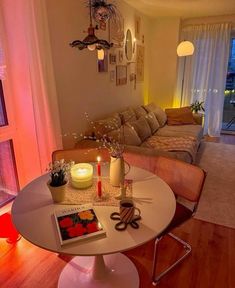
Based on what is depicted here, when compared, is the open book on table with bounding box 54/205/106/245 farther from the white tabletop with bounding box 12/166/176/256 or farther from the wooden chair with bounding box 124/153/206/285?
the wooden chair with bounding box 124/153/206/285

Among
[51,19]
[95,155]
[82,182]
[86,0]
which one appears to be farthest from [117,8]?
[82,182]

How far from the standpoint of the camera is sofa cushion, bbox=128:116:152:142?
11.2 ft

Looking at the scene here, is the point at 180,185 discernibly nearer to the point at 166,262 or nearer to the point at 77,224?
→ the point at 166,262

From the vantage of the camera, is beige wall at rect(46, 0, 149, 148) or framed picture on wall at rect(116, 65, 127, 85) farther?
framed picture on wall at rect(116, 65, 127, 85)

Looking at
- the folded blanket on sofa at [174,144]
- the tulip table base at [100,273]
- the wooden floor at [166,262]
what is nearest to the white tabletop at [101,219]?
the tulip table base at [100,273]

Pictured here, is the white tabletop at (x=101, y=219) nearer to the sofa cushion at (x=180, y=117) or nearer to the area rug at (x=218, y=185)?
the area rug at (x=218, y=185)

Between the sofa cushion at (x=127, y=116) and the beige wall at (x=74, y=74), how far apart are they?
0.24 m

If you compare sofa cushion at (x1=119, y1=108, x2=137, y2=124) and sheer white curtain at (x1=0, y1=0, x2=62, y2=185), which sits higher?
sheer white curtain at (x1=0, y1=0, x2=62, y2=185)

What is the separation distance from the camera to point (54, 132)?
→ 2.32 metres

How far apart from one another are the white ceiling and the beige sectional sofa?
5.80ft

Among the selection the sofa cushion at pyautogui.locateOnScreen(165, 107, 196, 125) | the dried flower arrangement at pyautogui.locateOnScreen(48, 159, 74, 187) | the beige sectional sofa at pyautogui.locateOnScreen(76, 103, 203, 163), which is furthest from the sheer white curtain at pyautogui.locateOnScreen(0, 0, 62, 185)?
the sofa cushion at pyautogui.locateOnScreen(165, 107, 196, 125)

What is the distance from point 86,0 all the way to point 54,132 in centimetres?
165

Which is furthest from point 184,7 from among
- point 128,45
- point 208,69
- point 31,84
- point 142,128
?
point 31,84

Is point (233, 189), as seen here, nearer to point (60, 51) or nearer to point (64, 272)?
point (64, 272)
